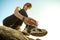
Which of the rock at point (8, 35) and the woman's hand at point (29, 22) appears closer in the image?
the rock at point (8, 35)

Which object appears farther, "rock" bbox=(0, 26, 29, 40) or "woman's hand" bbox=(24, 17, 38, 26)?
"woman's hand" bbox=(24, 17, 38, 26)

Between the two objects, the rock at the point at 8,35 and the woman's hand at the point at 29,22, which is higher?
the woman's hand at the point at 29,22

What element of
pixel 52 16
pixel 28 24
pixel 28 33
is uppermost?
pixel 52 16

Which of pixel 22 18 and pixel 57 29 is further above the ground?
pixel 57 29

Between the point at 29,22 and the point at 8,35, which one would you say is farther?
the point at 29,22

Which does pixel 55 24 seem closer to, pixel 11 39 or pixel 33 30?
pixel 33 30

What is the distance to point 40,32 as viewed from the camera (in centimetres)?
198

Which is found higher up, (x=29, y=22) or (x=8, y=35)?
(x=29, y=22)

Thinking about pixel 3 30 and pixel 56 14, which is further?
pixel 56 14

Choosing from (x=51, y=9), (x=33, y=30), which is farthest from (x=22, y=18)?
(x=51, y=9)

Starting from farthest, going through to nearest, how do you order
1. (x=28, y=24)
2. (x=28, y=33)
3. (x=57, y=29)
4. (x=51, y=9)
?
(x=51, y=9) → (x=57, y=29) → (x=28, y=24) → (x=28, y=33)

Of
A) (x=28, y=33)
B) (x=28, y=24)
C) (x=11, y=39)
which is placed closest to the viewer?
(x=11, y=39)

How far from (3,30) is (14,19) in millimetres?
759

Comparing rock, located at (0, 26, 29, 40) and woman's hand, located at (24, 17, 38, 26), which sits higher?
woman's hand, located at (24, 17, 38, 26)
